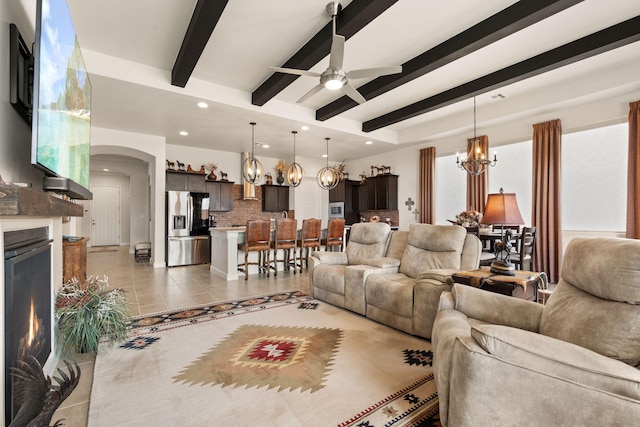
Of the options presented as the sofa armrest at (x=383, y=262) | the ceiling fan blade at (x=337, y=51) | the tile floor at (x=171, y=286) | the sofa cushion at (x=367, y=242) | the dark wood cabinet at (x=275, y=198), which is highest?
the ceiling fan blade at (x=337, y=51)

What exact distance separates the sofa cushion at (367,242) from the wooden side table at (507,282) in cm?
142

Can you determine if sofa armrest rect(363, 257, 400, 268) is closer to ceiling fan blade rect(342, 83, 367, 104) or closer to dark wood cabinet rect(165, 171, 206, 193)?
ceiling fan blade rect(342, 83, 367, 104)

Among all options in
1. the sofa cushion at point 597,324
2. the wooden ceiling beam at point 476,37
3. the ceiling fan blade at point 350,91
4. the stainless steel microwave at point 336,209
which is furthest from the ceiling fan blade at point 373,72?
the stainless steel microwave at point 336,209

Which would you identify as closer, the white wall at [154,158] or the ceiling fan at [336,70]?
the ceiling fan at [336,70]

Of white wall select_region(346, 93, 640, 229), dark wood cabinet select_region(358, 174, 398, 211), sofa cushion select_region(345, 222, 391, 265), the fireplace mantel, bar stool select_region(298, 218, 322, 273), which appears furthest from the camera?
dark wood cabinet select_region(358, 174, 398, 211)

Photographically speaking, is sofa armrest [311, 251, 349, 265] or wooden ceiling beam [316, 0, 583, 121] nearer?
wooden ceiling beam [316, 0, 583, 121]

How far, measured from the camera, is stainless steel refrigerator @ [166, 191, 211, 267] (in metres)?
6.57

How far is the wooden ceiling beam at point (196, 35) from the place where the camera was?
2.58m

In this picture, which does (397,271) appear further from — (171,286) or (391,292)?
(171,286)

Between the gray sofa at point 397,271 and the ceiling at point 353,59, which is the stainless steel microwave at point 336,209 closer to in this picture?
the ceiling at point 353,59

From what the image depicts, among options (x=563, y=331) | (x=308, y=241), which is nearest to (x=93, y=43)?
(x=308, y=241)

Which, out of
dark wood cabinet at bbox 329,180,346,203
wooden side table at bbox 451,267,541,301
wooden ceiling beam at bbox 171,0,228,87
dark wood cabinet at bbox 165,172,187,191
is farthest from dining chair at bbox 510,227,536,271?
dark wood cabinet at bbox 165,172,187,191

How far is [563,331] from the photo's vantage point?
143 centimetres

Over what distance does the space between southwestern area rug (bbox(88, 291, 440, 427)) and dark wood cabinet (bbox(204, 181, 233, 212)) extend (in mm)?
4630
